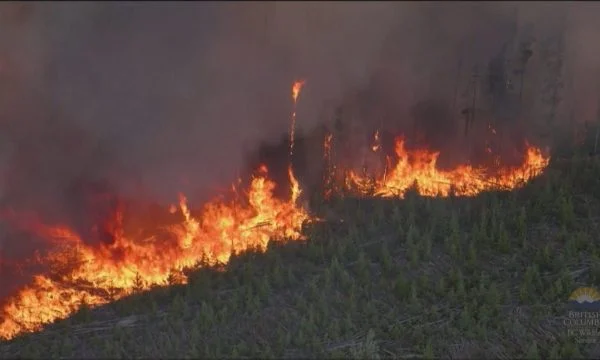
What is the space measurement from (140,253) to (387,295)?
3.10 metres

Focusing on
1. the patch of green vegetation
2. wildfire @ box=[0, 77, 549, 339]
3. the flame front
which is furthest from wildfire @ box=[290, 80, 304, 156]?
the patch of green vegetation

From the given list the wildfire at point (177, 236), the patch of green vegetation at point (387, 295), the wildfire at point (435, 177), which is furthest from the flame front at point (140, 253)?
the wildfire at point (435, 177)

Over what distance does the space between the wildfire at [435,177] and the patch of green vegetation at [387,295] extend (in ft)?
2.54

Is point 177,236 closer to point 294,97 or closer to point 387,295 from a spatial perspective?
point 294,97

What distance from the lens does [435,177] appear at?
9.46 meters

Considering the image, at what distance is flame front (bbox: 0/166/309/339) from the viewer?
6730 mm

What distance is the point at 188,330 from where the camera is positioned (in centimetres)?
570

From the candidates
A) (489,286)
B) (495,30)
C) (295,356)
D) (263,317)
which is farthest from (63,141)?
(495,30)

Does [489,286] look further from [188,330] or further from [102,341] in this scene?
[102,341]

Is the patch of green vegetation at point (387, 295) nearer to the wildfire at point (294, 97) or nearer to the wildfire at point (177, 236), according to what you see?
the wildfire at point (177, 236)

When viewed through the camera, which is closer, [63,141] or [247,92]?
[63,141]

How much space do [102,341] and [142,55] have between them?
163 inches

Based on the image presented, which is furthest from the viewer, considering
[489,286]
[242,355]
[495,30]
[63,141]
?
[495,30]

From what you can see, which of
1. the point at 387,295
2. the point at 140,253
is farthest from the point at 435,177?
the point at 140,253
